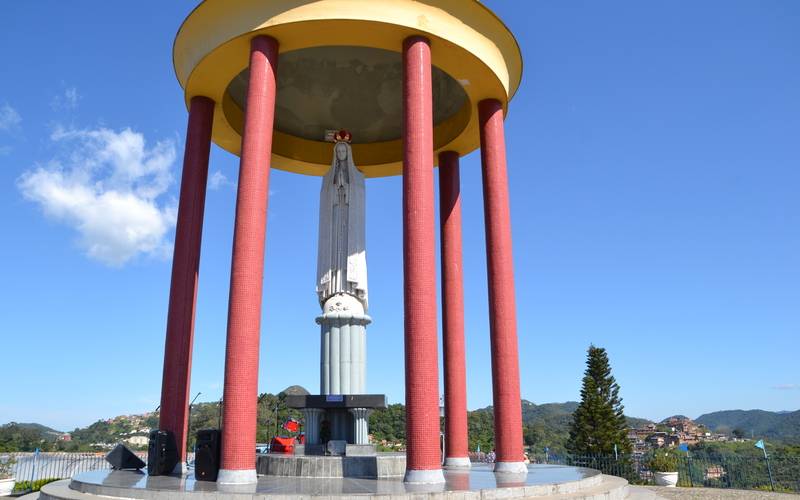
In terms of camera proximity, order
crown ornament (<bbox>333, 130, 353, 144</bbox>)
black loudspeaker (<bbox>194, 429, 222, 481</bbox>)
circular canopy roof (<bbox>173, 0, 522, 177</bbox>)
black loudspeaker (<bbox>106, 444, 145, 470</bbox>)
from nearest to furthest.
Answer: black loudspeaker (<bbox>194, 429, 222, 481</bbox>) → circular canopy roof (<bbox>173, 0, 522, 177</bbox>) → black loudspeaker (<bbox>106, 444, 145, 470</bbox>) → crown ornament (<bbox>333, 130, 353, 144</bbox>)

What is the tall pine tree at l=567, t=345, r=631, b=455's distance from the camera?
47562mm

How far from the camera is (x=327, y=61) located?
21391 mm

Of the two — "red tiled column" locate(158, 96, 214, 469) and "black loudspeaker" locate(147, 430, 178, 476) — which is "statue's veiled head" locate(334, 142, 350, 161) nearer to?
"red tiled column" locate(158, 96, 214, 469)

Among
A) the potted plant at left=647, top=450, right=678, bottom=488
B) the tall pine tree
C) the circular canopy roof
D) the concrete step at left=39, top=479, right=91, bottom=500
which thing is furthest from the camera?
the tall pine tree

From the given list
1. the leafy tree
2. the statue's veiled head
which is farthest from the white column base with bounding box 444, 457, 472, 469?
the leafy tree

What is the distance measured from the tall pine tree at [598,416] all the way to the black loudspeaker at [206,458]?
39426mm

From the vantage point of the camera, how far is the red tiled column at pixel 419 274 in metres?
13.8

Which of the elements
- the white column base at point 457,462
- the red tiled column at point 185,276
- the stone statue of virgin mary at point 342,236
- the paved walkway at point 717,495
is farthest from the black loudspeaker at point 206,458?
the paved walkway at point 717,495

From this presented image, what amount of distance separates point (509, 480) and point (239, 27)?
1363 cm

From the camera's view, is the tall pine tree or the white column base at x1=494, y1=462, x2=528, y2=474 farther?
the tall pine tree

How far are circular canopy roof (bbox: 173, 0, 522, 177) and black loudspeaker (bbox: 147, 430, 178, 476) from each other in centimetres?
1050

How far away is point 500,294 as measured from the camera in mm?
18047

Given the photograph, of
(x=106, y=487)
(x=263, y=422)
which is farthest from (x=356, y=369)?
(x=263, y=422)

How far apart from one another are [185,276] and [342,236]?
5.24m
